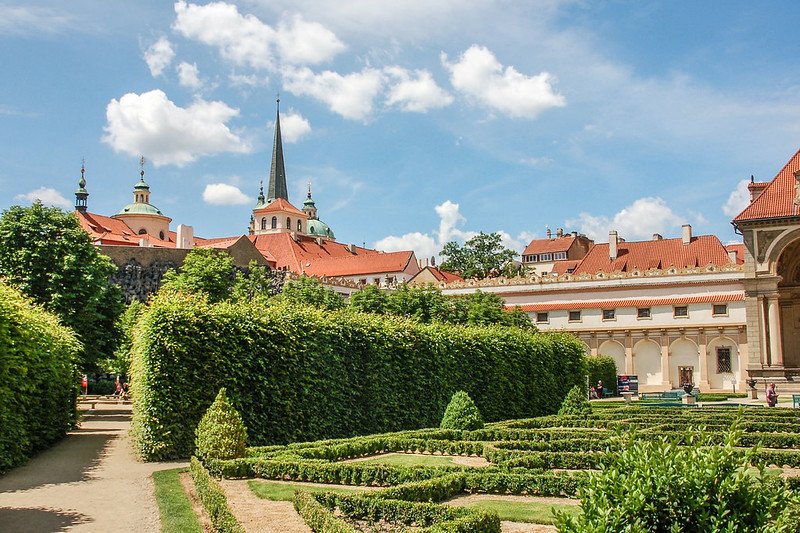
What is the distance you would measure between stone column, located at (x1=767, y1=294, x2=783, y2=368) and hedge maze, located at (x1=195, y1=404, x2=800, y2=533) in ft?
67.4

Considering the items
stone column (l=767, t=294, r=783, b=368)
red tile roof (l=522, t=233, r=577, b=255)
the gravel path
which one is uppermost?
red tile roof (l=522, t=233, r=577, b=255)

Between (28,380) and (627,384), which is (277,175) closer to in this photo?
(627,384)

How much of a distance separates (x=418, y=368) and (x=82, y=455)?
11094mm

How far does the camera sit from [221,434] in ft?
52.3

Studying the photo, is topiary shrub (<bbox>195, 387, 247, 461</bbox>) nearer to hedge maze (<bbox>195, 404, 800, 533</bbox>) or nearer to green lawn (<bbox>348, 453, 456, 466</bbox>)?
hedge maze (<bbox>195, 404, 800, 533</bbox>)

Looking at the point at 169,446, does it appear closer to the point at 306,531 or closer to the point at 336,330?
the point at 336,330

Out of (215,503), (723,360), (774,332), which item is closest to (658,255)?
(723,360)

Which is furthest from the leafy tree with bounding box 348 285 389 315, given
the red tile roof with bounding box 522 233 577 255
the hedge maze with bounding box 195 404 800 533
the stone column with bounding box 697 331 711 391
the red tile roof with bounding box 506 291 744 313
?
the red tile roof with bounding box 522 233 577 255

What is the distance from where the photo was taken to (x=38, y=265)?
102 feet

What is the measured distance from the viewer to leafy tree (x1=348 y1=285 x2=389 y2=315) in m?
46.8

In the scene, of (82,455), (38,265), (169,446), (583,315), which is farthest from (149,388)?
(583,315)

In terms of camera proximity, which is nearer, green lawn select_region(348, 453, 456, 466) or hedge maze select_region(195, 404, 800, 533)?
hedge maze select_region(195, 404, 800, 533)

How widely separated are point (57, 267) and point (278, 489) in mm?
22256

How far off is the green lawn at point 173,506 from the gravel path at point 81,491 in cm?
15
